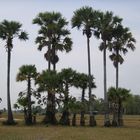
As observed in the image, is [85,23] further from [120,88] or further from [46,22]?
[120,88]

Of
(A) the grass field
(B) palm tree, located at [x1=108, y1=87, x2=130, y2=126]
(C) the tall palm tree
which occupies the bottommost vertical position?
(A) the grass field

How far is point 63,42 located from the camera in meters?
57.3

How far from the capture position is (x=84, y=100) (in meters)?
53.0

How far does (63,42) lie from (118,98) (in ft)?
31.6

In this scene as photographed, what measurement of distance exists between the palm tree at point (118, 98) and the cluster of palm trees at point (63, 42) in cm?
108

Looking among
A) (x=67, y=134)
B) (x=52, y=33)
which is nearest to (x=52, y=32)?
(x=52, y=33)

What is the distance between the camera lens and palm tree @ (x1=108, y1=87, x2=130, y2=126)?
5253cm

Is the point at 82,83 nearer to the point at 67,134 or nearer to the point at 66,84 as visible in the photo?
the point at 66,84

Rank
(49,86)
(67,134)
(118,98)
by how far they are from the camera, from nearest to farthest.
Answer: (67,134) < (49,86) < (118,98)

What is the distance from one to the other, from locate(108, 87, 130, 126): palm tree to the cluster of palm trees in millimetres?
1079

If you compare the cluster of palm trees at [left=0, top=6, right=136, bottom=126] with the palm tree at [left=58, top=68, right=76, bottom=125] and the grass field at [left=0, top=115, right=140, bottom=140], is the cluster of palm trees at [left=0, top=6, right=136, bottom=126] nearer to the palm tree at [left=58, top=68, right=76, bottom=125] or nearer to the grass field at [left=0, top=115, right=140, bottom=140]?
the palm tree at [left=58, top=68, right=76, bottom=125]

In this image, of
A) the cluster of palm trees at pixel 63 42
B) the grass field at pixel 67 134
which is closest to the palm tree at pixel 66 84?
the cluster of palm trees at pixel 63 42

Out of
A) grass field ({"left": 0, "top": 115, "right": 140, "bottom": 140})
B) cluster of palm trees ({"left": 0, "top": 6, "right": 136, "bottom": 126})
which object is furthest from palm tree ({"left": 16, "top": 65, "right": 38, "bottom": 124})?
grass field ({"left": 0, "top": 115, "right": 140, "bottom": 140})

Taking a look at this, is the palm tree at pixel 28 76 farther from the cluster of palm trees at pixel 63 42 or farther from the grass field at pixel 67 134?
the grass field at pixel 67 134
